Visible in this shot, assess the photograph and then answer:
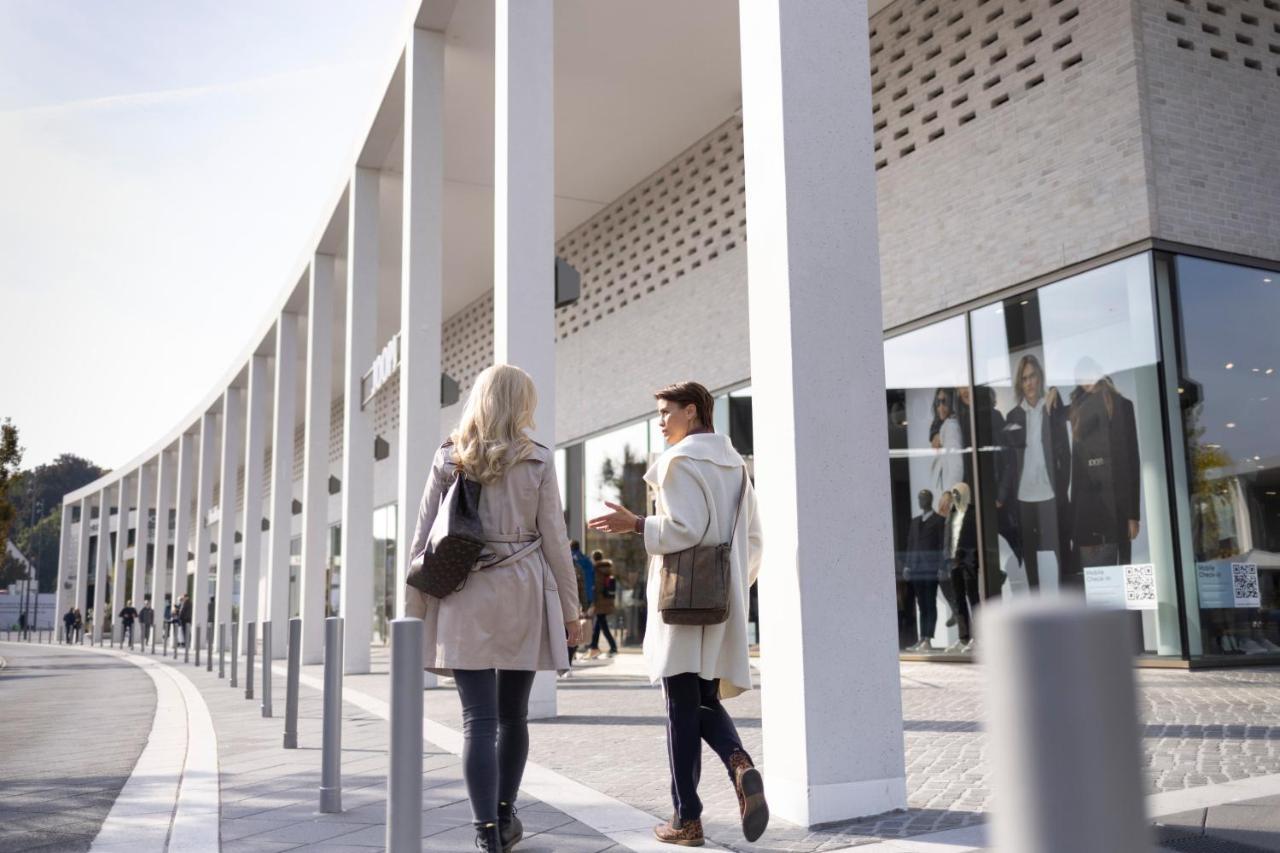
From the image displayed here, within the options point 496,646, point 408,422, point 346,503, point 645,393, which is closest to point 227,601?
point 346,503

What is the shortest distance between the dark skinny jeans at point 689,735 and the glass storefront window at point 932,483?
8439 mm

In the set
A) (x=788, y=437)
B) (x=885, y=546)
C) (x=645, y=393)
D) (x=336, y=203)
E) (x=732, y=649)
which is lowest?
(x=732, y=649)

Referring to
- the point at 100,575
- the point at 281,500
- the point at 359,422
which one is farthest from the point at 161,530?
the point at 359,422

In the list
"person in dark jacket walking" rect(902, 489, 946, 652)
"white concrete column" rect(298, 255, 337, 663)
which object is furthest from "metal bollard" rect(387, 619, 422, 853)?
"white concrete column" rect(298, 255, 337, 663)

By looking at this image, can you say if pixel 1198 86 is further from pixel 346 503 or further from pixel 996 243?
pixel 346 503

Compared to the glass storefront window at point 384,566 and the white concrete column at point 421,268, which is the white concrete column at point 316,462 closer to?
the white concrete column at point 421,268

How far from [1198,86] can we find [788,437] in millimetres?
8107

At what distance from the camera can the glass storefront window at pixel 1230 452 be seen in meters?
10.1

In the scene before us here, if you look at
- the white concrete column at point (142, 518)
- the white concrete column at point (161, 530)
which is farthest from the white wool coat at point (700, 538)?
the white concrete column at point (142, 518)

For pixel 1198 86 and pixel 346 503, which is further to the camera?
pixel 346 503

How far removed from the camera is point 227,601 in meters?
25.9

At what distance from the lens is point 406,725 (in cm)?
297

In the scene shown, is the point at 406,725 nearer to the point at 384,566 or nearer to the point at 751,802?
the point at 751,802

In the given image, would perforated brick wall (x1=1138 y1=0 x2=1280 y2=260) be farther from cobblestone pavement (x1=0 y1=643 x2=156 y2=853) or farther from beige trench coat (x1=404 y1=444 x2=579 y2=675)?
cobblestone pavement (x1=0 y1=643 x2=156 y2=853)
